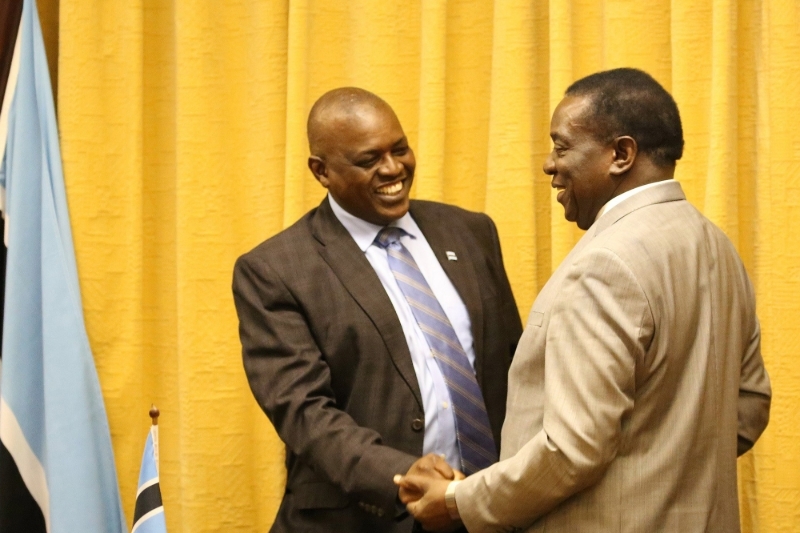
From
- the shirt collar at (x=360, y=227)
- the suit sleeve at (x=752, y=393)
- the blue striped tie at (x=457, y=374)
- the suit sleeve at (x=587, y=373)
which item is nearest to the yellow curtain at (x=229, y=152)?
the shirt collar at (x=360, y=227)

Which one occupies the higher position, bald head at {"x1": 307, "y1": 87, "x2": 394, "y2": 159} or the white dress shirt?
bald head at {"x1": 307, "y1": 87, "x2": 394, "y2": 159}

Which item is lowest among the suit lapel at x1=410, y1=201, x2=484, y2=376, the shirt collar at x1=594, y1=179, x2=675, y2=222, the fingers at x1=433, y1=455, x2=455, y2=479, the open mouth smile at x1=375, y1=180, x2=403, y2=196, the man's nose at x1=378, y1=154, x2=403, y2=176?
the fingers at x1=433, y1=455, x2=455, y2=479

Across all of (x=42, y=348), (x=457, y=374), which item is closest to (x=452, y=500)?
(x=457, y=374)

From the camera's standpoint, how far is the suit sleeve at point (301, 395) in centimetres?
215

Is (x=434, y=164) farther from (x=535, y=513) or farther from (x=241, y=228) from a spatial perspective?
(x=535, y=513)

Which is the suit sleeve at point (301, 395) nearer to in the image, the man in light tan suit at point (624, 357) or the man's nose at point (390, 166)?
the man in light tan suit at point (624, 357)

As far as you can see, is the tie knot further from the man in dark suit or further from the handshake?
the handshake

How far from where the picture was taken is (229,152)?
3221mm

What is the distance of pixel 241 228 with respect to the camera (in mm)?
3225

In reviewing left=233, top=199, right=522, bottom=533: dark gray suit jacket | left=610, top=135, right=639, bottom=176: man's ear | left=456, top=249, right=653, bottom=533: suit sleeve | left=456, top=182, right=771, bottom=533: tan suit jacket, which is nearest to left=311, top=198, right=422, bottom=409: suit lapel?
left=233, top=199, right=522, bottom=533: dark gray suit jacket

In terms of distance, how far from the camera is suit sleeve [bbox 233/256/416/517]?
7.06ft

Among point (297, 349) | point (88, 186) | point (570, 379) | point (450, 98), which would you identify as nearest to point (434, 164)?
point (450, 98)

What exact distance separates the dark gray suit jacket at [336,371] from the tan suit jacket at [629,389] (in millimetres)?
384

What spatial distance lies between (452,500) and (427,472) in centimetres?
15
